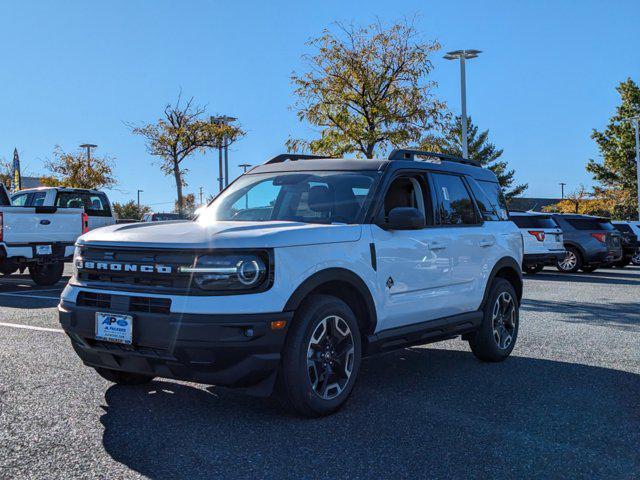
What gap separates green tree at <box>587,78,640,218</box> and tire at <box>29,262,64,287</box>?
46.8 m

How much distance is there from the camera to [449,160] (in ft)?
21.0

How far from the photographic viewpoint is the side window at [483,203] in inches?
255

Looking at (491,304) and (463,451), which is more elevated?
(491,304)

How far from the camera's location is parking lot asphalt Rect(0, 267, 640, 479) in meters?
3.56

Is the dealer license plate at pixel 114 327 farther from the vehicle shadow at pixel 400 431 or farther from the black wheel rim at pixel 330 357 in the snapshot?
the black wheel rim at pixel 330 357

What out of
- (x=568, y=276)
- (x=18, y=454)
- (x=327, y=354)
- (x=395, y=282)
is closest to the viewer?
(x=18, y=454)

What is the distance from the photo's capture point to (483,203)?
259 inches

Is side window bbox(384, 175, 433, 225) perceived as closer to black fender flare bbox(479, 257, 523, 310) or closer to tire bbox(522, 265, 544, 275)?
black fender flare bbox(479, 257, 523, 310)

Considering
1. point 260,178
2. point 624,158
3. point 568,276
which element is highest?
point 624,158

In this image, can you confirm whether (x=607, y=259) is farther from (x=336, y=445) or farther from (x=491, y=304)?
(x=336, y=445)

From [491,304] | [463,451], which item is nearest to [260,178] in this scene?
[491,304]

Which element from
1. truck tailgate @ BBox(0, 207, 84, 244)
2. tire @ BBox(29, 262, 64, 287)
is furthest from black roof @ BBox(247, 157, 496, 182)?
tire @ BBox(29, 262, 64, 287)

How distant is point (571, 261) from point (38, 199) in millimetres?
14474

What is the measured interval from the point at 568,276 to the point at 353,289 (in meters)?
15.3
